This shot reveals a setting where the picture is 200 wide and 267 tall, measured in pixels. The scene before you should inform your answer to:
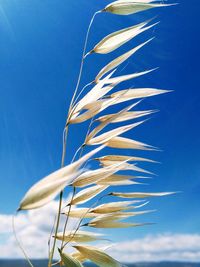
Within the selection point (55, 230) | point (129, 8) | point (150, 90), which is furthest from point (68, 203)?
point (129, 8)

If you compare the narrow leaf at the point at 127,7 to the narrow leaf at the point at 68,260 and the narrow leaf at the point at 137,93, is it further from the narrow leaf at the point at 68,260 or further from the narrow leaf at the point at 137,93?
the narrow leaf at the point at 68,260

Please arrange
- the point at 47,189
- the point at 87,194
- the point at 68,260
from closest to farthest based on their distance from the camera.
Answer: the point at 47,189, the point at 68,260, the point at 87,194

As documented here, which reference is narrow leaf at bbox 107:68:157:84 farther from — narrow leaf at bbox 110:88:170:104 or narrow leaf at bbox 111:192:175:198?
narrow leaf at bbox 111:192:175:198

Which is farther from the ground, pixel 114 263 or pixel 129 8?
pixel 129 8

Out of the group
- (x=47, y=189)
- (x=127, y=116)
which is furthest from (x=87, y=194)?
(x=47, y=189)

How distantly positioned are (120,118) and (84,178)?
19cm

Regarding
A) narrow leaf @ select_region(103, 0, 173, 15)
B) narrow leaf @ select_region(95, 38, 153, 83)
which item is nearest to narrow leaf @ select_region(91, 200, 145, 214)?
narrow leaf @ select_region(95, 38, 153, 83)

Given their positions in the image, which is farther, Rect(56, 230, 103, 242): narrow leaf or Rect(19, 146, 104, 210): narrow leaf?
Rect(56, 230, 103, 242): narrow leaf

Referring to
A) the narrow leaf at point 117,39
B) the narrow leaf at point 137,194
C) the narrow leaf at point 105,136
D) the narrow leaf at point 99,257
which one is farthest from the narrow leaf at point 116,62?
the narrow leaf at point 99,257

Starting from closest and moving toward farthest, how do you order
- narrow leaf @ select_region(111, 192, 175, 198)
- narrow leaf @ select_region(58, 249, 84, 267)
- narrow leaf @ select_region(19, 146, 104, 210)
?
narrow leaf @ select_region(19, 146, 104, 210) < narrow leaf @ select_region(58, 249, 84, 267) < narrow leaf @ select_region(111, 192, 175, 198)

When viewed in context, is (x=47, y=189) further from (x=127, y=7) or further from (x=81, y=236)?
(x=127, y=7)

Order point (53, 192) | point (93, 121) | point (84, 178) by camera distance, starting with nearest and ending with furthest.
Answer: point (53, 192) → point (84, 178) → point (93, 121)

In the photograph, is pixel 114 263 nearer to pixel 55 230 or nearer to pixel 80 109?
pixel 55 230

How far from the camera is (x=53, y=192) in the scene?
1.51 feet
